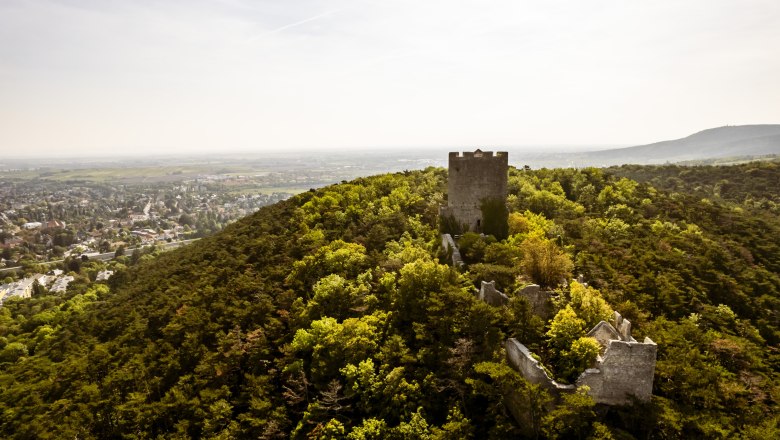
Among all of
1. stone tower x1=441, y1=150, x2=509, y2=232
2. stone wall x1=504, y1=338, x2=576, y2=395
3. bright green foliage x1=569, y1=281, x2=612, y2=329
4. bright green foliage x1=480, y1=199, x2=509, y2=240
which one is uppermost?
stone tower x1=441, y1=150, x2=509, y2=232

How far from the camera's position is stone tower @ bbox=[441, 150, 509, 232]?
88.1ft

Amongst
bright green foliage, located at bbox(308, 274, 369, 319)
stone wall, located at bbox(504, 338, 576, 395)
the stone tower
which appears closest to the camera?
stone wall, located at bbox(504, 338, 576, 395)

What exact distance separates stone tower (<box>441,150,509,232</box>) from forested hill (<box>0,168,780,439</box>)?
2.49m

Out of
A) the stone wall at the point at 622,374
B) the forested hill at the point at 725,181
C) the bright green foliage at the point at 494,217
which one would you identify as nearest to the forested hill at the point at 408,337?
the stone wall at the point at 622,374

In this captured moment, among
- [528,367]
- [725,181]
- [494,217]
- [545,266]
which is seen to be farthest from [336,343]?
[725,181]

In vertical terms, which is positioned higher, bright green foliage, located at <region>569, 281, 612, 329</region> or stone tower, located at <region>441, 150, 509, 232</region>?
stone tower, located at <region>441, 150, 509, 232</region>

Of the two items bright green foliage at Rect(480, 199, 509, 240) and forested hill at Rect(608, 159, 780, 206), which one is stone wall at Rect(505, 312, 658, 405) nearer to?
bright green foliage at Rect(480, 199, 509, 240)

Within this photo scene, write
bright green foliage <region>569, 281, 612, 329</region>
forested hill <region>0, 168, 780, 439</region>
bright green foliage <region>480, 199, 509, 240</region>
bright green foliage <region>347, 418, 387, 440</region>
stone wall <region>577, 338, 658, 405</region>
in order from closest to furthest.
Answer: stone wall <region>577, 338, 658, 405</region> → forested hill <region>0, 168, 780, 439</region> → bright green foliage <region>347, 418, 387, 440</region> → bright green foliage <region>569, 281, 612, 329</region> → bright green foliage <region>480, 199, 509, 240</region>

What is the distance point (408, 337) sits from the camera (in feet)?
62.1

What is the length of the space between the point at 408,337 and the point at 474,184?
12.6m

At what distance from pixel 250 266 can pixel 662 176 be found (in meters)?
91.6

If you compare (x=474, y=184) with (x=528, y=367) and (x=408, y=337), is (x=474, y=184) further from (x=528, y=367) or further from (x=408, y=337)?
(x=528, y=367)

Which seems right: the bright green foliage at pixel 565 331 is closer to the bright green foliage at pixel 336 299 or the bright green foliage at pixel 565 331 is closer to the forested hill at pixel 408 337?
the forested hill at pixel 408 337

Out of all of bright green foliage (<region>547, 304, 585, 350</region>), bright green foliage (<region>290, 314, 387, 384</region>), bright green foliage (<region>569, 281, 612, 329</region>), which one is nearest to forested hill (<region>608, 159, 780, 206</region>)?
bright green foliage (<region>569, 281, 612, 329</region>)
